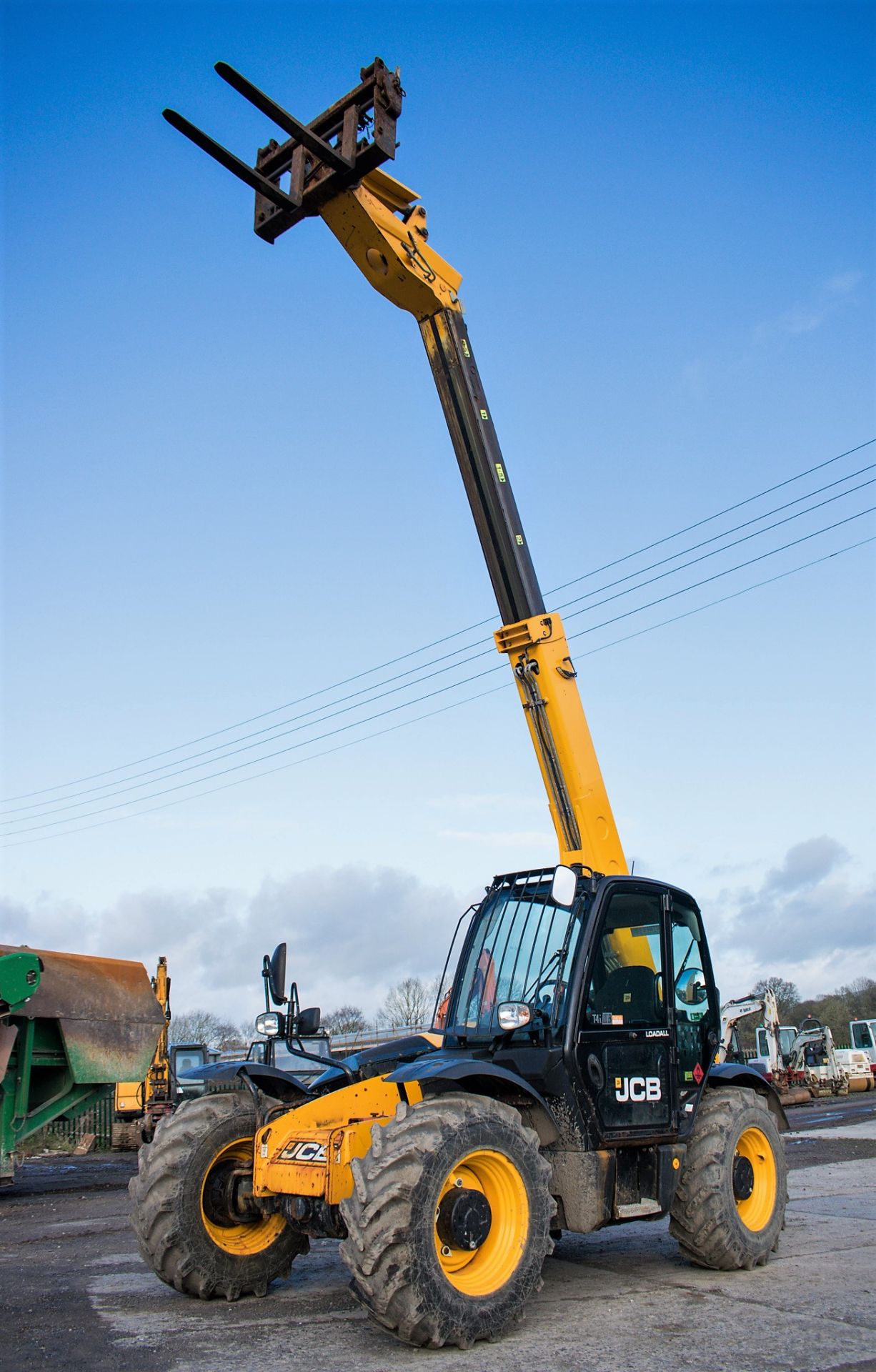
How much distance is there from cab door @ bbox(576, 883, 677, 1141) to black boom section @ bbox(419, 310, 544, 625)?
2.93 metres

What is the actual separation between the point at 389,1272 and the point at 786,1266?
3.19m

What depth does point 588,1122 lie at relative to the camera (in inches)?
237

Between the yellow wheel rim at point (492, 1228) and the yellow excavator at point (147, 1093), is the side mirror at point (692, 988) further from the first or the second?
the yellow excavator at point (147, 1093)

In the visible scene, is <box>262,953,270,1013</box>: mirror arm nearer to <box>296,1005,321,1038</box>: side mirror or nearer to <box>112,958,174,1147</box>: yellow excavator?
<box>296,1005,321,1038</box>: side mirror

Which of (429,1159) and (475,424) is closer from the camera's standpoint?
(429,1159)

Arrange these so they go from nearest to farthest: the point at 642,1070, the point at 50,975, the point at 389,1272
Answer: the point at 389,1272 → the point at 642,1070 → the point at 50,975

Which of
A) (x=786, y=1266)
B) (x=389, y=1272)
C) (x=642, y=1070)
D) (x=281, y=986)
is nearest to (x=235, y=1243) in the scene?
(x=281, y=986)

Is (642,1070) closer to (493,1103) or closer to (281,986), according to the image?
(493,1103)

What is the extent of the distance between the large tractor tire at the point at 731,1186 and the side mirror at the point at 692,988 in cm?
62

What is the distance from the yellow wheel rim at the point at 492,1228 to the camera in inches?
201

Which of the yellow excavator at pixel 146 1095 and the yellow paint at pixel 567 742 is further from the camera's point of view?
the yellow excavator at pixel 146 1095

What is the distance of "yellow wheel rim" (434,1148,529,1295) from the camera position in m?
5.11

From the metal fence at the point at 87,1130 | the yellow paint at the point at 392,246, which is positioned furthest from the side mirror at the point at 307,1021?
the metal fence at the point at 87,1130

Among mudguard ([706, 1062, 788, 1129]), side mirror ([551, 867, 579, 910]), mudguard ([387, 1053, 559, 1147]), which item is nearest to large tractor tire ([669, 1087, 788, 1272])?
mudguard ([706, 1062, 788, 1129])
